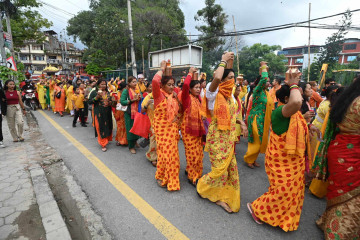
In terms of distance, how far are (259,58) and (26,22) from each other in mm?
25575

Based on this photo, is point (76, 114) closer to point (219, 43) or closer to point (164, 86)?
point (164, 86)

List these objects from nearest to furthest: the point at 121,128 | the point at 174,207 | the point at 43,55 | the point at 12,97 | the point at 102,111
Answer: the point at 174,207 < the point at 102,111 < the point at 121,128 < the point at 12,97 < the point at 43,55

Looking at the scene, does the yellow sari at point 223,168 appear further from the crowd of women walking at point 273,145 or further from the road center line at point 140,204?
the road center line at point 140,204

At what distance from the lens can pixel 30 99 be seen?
11.6 m

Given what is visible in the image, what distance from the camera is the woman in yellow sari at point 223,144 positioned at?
8.43 feet

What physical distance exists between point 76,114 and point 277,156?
7027mm

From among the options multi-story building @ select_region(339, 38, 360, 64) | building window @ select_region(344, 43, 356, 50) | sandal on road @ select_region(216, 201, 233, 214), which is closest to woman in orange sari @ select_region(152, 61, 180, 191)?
sandal on road @ select_region(216, 201, 233, 214)

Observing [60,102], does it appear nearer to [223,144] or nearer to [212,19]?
[223,144]

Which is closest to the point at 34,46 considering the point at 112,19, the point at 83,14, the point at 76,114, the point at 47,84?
the point at 83,14

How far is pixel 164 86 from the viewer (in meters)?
3.17

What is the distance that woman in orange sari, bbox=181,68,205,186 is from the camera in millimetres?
3148

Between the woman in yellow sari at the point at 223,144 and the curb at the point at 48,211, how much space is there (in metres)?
1.71

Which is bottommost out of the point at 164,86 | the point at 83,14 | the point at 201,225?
→ the point at 201,225

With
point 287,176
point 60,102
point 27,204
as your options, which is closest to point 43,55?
point 60,102
